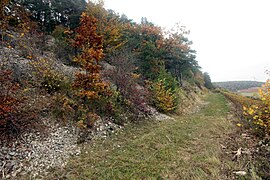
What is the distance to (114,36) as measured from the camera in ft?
44.7

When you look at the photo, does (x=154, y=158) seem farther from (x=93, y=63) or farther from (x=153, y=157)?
(x=93, y=63)

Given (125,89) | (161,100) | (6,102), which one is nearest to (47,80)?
(6,102)

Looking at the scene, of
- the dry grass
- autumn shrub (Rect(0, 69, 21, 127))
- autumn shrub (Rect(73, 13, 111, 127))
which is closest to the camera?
the dry grass

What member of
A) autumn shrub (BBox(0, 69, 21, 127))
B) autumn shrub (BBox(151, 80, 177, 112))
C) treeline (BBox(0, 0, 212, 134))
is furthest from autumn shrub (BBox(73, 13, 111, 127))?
autumn shrub (BBox(151, 80, 177, 112))

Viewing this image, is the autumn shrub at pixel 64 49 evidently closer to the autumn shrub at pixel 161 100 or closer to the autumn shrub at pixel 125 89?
the autumn shrub at pixel 125 89

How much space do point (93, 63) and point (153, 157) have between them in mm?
4487

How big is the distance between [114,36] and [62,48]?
14.0 ft

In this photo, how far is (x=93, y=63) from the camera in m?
6.93

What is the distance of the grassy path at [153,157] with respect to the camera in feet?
12.8

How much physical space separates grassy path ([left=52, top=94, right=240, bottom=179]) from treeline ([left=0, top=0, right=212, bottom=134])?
1432 mm

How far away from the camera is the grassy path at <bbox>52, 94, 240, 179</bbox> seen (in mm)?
3893

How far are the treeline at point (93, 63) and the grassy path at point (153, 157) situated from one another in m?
1.43

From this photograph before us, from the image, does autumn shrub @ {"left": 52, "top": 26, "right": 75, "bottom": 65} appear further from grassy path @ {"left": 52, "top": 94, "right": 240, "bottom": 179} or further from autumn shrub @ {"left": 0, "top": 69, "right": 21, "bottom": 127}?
grassy path @ {"left": 52, "top": 94, "right": 240, "bottom": 179}

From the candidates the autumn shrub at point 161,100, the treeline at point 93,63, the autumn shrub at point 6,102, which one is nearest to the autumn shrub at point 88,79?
the treeline at point 93,63
